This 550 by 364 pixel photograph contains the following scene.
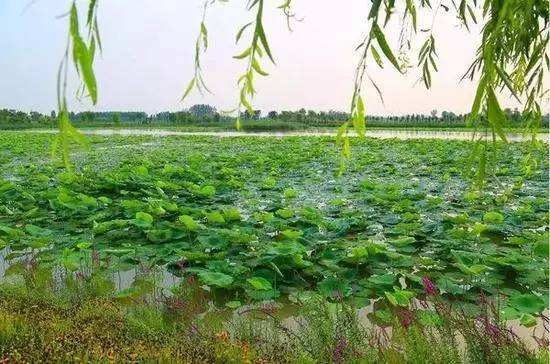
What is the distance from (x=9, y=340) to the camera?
2.17 metres

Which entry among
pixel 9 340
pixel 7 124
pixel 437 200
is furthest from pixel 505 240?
pixel 7 124

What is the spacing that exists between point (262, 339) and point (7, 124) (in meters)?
61.1

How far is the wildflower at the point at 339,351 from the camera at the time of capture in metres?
1.94

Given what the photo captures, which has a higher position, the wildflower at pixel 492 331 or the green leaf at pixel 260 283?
the wildflower at pixel 492 331

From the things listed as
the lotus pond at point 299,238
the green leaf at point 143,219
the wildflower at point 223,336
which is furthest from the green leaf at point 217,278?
the green leaf at point 143,219

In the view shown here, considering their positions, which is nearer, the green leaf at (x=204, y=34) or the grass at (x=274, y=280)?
the green leaf at (x=204, y=34)

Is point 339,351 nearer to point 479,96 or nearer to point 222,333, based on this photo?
point 222,333

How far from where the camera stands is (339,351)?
6.49 ft

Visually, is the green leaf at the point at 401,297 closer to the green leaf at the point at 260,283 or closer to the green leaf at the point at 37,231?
the green leaf at the point at 260,283

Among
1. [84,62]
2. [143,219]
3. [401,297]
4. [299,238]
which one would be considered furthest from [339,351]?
[143,219]

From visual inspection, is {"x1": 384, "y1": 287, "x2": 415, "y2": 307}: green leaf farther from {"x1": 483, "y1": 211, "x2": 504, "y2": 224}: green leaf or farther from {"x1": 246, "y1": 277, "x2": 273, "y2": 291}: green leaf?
{"x1": 483, "y1": 211, "x2": 504, "y2": 224}: green leaf

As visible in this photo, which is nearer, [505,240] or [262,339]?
[262,339]

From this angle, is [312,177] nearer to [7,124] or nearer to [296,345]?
[296,345]

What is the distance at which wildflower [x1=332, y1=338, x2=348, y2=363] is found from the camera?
194 centimetres
